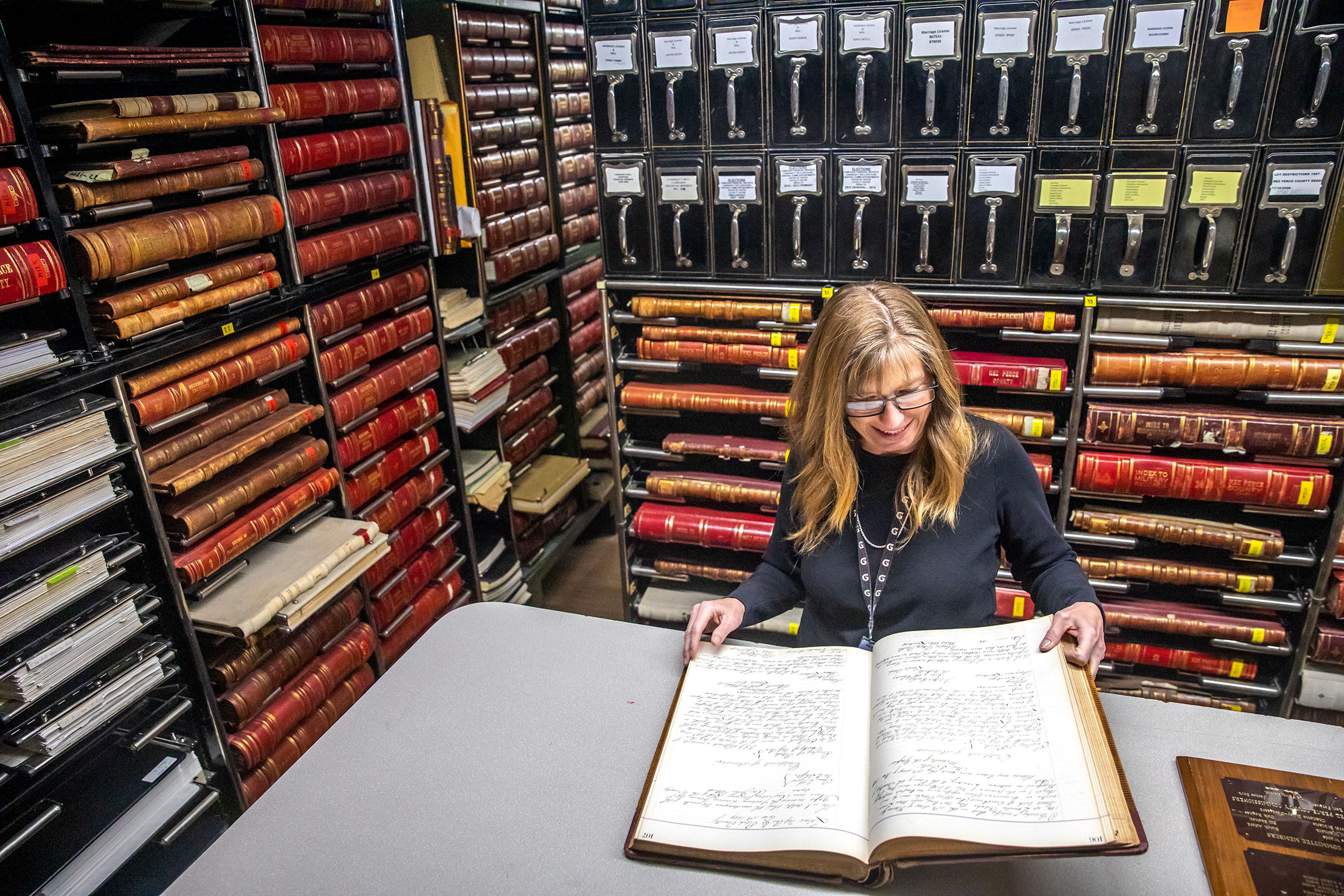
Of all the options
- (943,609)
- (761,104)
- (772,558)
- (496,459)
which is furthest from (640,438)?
(943,609)

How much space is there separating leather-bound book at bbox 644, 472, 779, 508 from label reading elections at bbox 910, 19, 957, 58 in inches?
58.0

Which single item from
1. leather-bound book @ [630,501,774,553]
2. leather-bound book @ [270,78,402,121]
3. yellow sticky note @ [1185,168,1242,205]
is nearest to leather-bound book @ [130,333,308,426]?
leather-bound book @ [270,78,402,121]

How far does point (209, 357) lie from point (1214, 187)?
2837 millimetres

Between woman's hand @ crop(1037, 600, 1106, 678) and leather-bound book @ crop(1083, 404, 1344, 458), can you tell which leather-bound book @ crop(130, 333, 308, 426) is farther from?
leather-bound book @ crop(1083, 404, 1344, 458)

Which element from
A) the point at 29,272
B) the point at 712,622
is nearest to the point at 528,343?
the point at 29,272

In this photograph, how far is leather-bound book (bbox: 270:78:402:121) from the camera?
2541mm

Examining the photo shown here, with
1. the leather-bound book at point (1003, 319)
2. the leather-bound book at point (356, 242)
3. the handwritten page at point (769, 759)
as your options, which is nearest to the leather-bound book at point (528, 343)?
the leather-bound book at point (356, 242)

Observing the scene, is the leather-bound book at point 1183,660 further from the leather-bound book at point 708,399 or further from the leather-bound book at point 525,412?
the leather-bound book at point 525,412

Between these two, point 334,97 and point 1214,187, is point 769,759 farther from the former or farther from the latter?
point 334,97

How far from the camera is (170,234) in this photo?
2.15 m

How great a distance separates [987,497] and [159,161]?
6.87ft

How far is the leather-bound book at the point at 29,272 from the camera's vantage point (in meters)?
1.77

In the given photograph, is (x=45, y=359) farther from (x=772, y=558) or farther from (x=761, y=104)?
(x=761, y=104)

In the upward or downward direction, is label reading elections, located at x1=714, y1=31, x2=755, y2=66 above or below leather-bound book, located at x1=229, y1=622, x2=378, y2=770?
above
